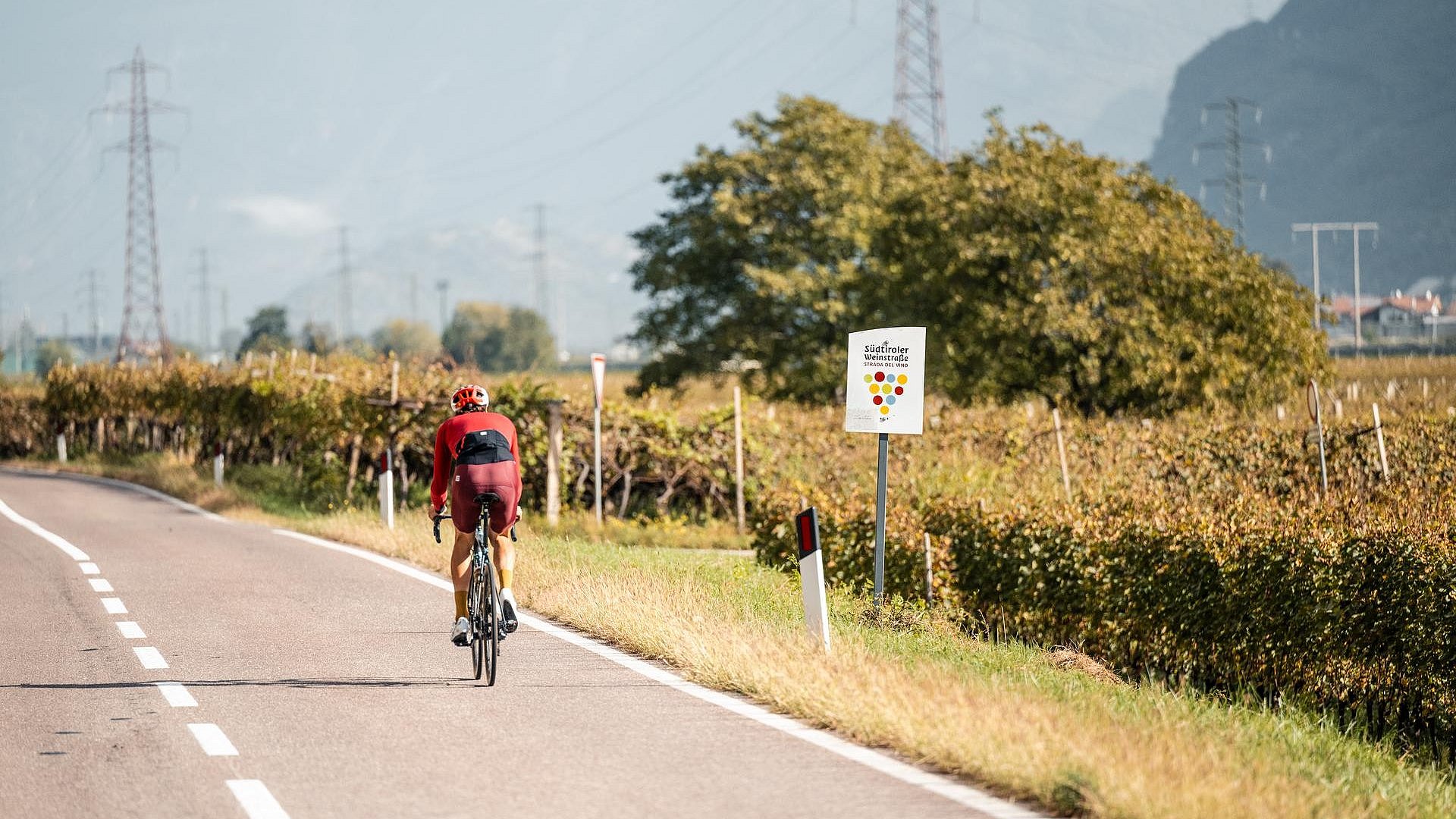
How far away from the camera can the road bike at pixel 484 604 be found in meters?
9.29

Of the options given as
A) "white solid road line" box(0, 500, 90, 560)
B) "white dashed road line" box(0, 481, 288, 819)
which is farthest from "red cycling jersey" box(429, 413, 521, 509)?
"white solid road line" box(0, 500, 90, 560)

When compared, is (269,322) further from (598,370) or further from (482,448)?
(482,448)

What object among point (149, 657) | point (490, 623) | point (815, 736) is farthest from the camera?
point (149, 657)

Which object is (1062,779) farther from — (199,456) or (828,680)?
(199,456)

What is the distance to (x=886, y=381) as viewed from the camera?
39.4 ft

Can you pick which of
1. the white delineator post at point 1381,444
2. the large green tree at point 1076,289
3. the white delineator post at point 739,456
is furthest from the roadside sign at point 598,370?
the large green tree at point 1076,289

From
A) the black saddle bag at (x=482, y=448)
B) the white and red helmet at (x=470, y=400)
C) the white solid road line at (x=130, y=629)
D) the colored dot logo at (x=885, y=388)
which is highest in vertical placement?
the colored dot logo at (x=885, y=388)

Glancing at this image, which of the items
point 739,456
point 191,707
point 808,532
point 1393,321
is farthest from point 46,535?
point 1393,321

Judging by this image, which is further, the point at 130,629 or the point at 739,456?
the point at 739,456

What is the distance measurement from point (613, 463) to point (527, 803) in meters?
18.7

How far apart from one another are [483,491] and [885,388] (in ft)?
12.4

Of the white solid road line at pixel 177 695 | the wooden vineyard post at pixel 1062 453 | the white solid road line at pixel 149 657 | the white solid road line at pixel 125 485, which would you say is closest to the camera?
the white solid road line at pixel 177 695

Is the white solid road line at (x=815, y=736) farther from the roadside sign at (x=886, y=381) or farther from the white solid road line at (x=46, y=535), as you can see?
the white solid road line at (x=46, y=535)

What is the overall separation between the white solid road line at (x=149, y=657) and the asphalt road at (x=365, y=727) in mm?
30
